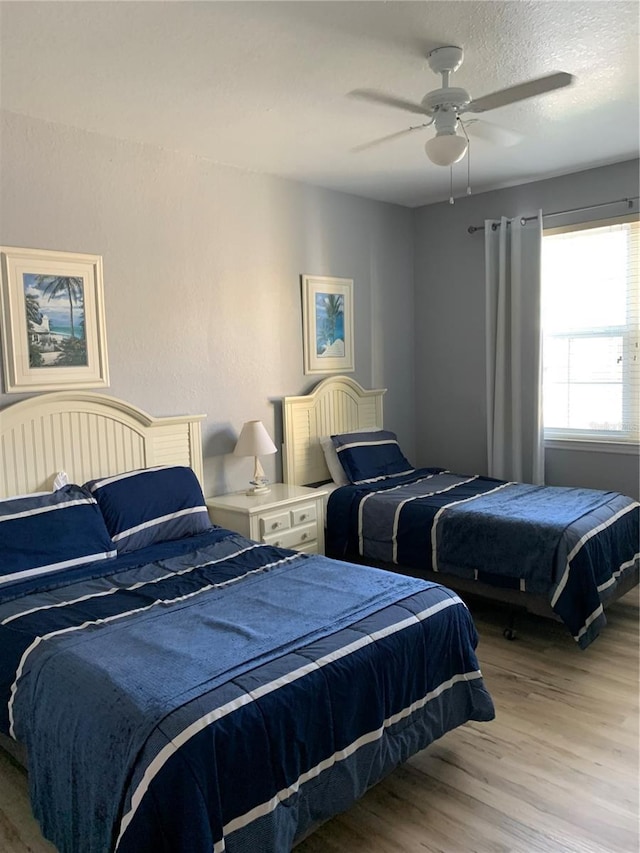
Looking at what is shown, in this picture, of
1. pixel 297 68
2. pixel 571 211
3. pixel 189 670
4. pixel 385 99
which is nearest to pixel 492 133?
pixel 385 99

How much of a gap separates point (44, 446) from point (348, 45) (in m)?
2.06

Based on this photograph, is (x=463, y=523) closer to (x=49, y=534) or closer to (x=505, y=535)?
(x=505, y=535)

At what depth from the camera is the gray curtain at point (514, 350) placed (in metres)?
4.29

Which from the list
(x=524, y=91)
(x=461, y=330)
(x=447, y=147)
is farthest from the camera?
(x=461, y=330)

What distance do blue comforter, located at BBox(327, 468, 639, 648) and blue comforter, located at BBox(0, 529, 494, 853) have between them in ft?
2.80

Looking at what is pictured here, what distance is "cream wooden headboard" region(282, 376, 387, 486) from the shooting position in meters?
4.05

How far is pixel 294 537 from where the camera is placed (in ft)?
11.4

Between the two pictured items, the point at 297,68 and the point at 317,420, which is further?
the point at 317,420

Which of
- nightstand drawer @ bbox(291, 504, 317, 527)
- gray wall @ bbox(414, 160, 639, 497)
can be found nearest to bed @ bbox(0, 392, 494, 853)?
nightstand drawer @ bbox(291, 504, 317, 527)

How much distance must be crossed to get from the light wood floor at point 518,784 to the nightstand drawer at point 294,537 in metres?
1.18

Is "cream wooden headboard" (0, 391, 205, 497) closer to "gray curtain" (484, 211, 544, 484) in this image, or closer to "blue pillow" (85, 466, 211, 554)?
"blue pillow" (85, 466, 211, 554)

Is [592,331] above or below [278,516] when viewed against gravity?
above

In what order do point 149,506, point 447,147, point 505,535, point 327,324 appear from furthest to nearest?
point 327,324 < point 505,535 < point 149,506 < point 447,147

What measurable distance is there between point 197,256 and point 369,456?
164cm
